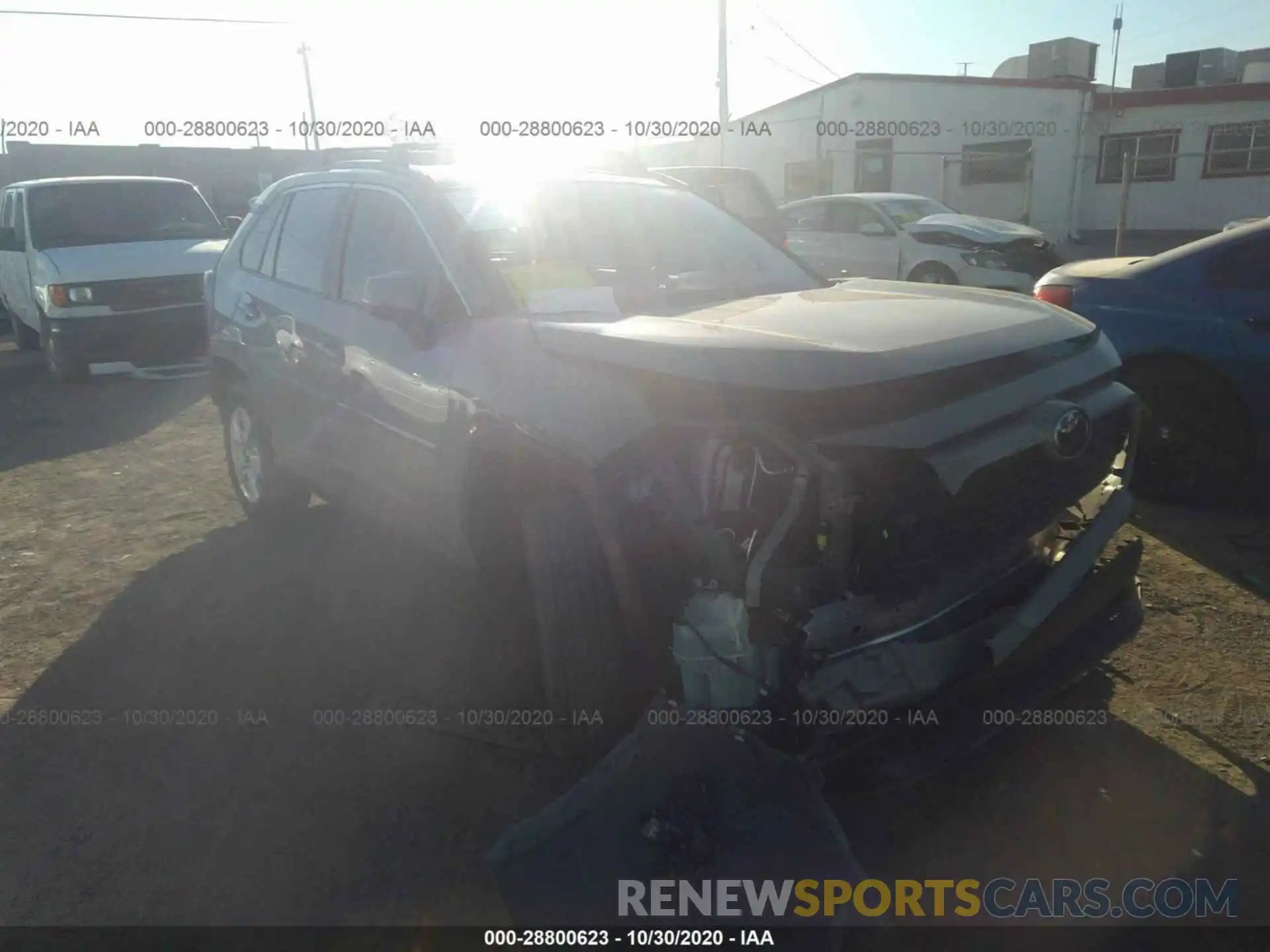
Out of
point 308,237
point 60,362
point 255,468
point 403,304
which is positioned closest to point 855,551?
point 403,304

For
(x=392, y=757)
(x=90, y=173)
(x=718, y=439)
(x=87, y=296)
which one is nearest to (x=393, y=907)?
(x=392, y=757)

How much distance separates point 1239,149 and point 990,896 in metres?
25.1

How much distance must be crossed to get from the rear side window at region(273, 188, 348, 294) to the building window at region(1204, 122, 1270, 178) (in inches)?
905

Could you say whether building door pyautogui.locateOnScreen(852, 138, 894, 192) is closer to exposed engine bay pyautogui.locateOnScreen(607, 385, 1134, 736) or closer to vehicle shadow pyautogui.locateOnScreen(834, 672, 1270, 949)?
vehicle shadow pyautogui.locateOnScreen(834, 672, 1270, 949)

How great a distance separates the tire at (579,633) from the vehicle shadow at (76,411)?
5864 mm

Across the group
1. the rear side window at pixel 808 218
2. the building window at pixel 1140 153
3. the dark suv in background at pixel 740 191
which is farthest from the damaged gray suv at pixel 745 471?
the building window at pixel 1140 153

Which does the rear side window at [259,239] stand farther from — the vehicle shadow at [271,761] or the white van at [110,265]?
the white van at [110,265]

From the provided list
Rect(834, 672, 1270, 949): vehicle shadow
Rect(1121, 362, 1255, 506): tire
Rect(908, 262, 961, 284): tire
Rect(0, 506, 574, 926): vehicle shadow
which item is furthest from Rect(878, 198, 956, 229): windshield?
Rect(834, 672, 1270, 949): vehicle shadow

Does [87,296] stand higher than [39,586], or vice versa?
[87,296]

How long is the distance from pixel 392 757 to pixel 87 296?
27.3 ft

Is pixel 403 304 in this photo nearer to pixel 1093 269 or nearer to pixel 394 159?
pixel 394 159

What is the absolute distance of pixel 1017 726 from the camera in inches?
102

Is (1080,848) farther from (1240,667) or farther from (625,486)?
(625,486)

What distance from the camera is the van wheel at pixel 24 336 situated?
1222 cm
